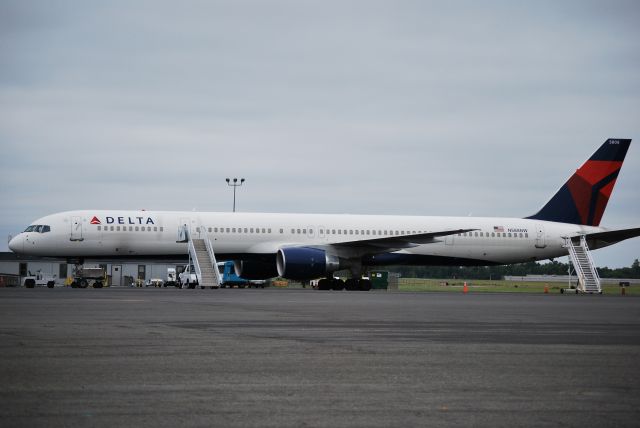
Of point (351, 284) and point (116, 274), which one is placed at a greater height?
point (116, 274)

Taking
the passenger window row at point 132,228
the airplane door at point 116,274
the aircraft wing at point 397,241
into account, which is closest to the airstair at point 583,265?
the aircraft wing at point 397,241

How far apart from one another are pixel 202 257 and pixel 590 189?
24043mm

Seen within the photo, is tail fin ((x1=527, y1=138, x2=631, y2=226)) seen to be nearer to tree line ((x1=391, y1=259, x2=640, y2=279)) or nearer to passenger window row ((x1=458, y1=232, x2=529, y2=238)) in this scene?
passenger window row ((x1=458, y1=232, x2=529, y2=238))

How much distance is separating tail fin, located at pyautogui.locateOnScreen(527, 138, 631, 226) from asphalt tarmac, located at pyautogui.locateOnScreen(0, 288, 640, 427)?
118 feet

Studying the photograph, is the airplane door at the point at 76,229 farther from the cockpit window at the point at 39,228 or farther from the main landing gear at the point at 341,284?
the main landing gear at the point at 341,284

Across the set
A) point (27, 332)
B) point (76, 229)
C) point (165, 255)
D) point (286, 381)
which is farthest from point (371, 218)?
point (286, 381)

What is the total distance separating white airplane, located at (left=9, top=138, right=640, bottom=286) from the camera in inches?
1699

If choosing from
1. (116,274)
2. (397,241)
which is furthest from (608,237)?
(116,274)

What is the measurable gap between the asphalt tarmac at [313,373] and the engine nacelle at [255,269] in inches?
1129

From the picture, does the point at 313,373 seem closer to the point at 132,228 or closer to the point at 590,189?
the point at 132,228

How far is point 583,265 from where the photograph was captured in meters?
48.2

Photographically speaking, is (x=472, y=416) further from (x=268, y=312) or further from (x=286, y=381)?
(x=268, y=312)

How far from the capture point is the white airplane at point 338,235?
1699 inches

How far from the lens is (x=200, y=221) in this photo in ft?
146
